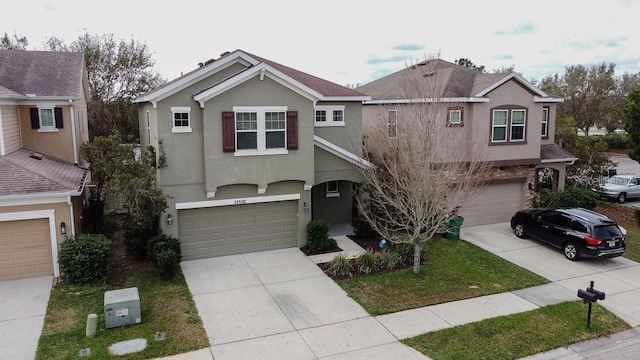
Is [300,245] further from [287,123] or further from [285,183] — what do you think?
[287,123]

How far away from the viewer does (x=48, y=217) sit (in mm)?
13562

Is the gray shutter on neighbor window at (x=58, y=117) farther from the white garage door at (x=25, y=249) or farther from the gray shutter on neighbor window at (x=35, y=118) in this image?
the white garage door at (x=25, y=249)

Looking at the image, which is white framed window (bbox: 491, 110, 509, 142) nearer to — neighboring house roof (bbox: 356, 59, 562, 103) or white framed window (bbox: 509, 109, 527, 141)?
white framed window (bbox: 509, 109, 527, 141)

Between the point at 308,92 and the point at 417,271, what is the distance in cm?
705

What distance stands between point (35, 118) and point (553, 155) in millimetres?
22797

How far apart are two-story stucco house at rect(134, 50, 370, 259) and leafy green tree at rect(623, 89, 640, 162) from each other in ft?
44.8

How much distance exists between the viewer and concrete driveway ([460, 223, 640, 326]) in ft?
43.5

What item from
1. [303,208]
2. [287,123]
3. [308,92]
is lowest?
[303,208]

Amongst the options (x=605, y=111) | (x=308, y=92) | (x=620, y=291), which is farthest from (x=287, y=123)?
(x=605, y=111)

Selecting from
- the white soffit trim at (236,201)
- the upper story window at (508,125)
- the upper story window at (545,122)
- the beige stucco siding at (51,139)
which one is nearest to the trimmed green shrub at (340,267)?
the white soffit trim at (236,201)

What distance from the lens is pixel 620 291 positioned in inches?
547

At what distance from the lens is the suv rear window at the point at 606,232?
15766 mm

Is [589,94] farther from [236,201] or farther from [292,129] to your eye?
[236,201]

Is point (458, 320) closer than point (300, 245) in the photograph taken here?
Yes
